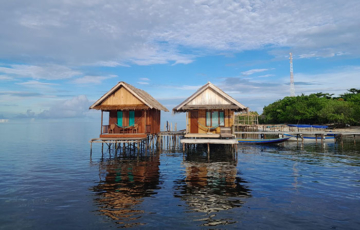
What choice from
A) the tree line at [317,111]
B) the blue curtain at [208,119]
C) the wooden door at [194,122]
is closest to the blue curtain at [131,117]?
the wooden door at [194,122]

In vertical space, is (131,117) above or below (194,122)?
above

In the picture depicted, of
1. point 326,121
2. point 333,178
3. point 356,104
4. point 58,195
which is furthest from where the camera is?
point 326,121

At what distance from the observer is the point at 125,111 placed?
86.2ft

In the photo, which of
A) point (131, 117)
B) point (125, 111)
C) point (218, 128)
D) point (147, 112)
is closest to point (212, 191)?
point (218, 128)

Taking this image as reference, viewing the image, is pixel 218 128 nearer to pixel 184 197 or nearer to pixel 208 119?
pixel 208 119

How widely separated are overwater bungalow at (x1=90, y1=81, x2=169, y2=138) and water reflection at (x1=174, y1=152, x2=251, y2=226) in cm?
830

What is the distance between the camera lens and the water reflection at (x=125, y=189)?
392 inches

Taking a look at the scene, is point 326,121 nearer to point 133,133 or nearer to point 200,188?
point 133,133

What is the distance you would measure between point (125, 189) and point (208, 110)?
14.0m

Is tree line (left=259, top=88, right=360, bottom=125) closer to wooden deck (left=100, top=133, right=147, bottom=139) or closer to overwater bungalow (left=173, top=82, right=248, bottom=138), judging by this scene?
overwater bungalow (left=173, top=82, right=248, bottom=138)

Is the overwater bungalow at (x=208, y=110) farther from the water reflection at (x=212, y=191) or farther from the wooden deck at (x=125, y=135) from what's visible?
the water reflection at (x=212, y=191)

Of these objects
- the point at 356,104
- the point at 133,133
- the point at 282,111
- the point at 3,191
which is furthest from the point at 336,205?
the point at 282,111

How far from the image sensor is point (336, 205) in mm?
10797

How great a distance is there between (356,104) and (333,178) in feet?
166
